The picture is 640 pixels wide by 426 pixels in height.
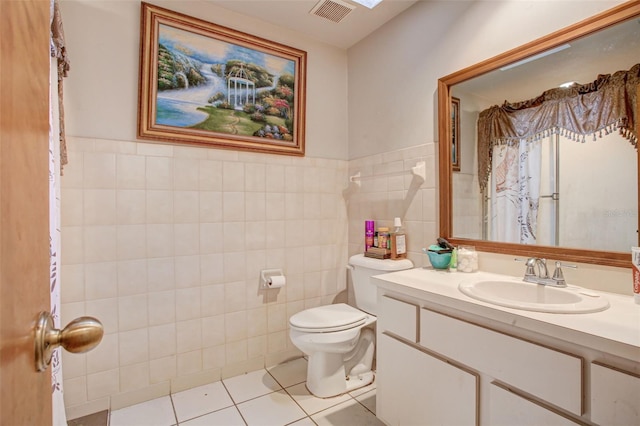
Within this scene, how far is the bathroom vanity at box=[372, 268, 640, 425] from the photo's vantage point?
831 mm

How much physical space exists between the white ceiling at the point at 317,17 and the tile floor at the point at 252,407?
2.33m

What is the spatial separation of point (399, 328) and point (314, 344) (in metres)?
0.55

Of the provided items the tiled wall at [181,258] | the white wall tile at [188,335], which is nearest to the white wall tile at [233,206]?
the tiled wall at [181,258]

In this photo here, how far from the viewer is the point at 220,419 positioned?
1.64 meters

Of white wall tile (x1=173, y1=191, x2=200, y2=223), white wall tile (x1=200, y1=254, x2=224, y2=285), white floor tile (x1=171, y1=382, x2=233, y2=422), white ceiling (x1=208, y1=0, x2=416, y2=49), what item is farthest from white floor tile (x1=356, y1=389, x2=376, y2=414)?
white ceiling (x1=208, y1=0, x2=416, y2=49)

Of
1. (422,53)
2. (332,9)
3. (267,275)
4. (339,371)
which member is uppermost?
(332,9)

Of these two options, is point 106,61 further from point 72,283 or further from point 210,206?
point 72,283

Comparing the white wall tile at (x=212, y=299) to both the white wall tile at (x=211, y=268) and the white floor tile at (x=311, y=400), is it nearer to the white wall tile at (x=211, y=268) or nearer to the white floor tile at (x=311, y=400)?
the white wall tile at (x=211, y=268)

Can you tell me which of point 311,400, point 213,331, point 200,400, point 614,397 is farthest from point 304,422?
point 614,397

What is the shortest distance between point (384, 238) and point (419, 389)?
0.91 metres

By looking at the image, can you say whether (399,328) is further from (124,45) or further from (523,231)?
(124,45)

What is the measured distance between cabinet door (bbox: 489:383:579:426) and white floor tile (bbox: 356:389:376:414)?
0.80m

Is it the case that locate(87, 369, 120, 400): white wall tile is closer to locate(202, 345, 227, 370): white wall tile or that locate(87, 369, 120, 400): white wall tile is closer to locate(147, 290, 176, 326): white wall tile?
locate(147, 290, 176, 326): white wall tile

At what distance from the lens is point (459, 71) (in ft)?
5.52
